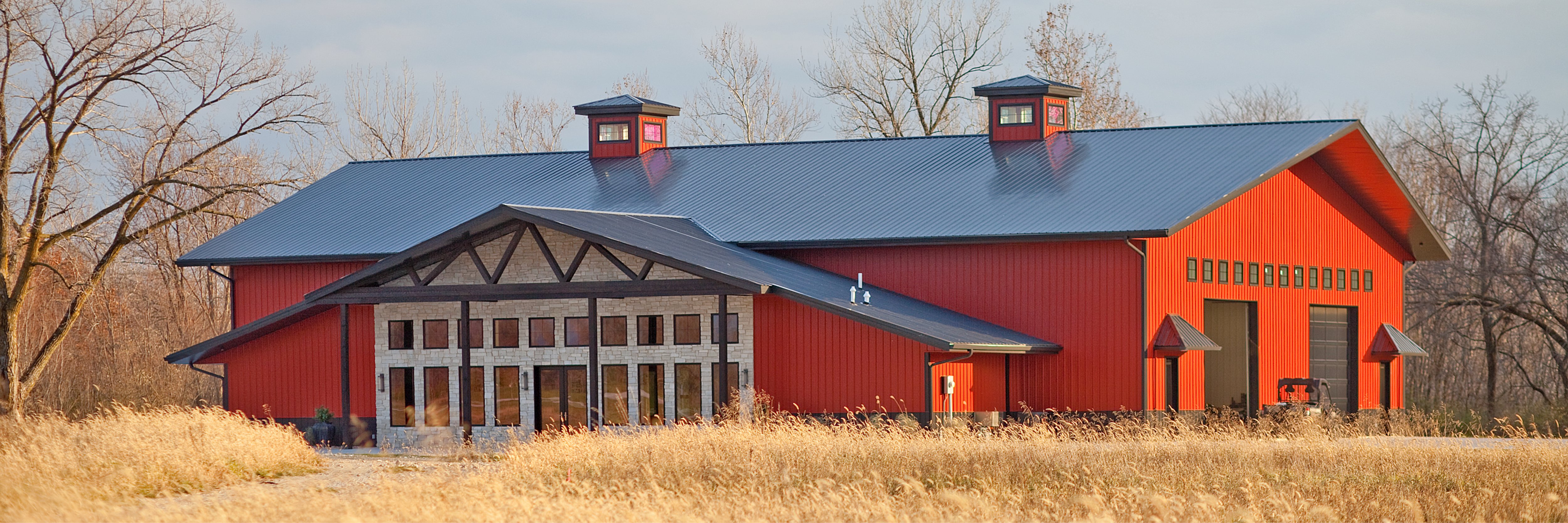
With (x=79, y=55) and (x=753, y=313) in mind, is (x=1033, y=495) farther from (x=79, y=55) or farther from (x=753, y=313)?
(x=79, y=55)

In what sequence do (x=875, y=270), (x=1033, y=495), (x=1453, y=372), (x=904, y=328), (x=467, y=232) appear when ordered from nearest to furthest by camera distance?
(x=1033, y=495), (x=904, y=328), (x=467, y=232), (x=875, y=270), (x=1453, y=372)

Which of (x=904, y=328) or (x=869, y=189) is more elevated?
(x=869, y=189)

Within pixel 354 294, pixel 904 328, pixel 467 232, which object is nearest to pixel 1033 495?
pixel 904 328

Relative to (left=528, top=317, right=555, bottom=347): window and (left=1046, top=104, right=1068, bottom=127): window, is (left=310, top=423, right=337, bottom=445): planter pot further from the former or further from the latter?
(left=1046, top=104, right=1068, bottom=127): window

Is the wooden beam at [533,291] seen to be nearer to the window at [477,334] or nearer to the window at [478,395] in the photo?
the window at [477,334]

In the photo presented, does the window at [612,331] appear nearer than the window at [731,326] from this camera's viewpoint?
No

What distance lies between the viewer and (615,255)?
2952 cm

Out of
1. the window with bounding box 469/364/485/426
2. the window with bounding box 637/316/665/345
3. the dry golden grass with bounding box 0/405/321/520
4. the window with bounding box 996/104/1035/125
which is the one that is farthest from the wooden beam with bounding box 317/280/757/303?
the window with bounding box 996/104/1035/125

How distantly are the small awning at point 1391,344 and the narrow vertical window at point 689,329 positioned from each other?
15514mm

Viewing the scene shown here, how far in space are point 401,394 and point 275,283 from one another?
19.1 ft

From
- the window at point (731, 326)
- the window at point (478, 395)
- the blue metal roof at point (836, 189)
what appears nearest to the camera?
the window at point (731, 326)

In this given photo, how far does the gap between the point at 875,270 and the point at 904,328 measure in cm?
455

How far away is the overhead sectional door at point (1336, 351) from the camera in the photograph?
34.6 meters

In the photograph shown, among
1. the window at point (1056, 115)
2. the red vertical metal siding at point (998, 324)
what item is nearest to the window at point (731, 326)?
the red vertical metal siding at point (998, 324)
